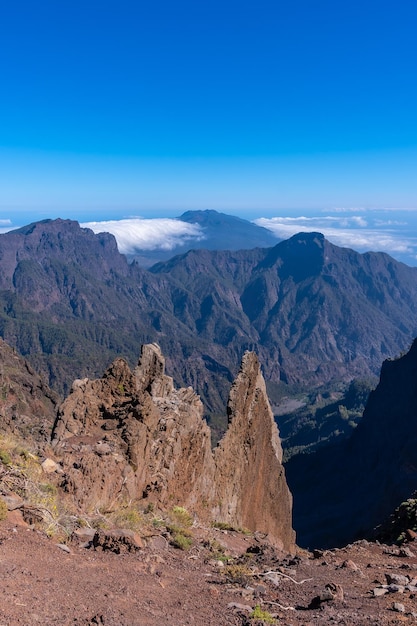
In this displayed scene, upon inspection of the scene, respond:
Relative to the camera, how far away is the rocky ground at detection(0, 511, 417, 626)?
9500 millimetres

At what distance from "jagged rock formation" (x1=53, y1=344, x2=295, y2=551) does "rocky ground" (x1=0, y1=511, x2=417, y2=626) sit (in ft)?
11.5

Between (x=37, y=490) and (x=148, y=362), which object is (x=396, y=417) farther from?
(x=37, y=490)

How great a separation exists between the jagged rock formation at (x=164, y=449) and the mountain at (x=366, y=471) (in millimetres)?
42578

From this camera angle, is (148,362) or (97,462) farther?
(148,362)

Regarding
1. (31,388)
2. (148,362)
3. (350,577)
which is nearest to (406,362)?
(31,388)

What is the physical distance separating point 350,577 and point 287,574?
98.2 inches

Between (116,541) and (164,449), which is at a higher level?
(116,541)

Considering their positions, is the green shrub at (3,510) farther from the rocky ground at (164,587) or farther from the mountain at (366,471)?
the mountain at (366,471)

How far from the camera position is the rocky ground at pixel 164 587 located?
31.2 ft

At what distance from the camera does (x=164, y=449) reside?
2323 cm

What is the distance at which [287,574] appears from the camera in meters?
14.5

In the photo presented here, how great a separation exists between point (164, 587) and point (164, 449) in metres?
11.8

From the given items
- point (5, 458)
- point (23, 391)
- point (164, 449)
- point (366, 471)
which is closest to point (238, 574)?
point (5, 458)

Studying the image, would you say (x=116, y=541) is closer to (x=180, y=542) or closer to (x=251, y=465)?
(x=180, y=542)
